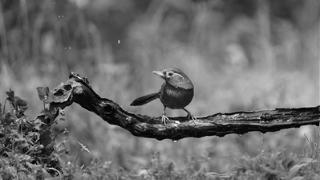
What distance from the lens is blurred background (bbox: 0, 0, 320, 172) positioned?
718cm

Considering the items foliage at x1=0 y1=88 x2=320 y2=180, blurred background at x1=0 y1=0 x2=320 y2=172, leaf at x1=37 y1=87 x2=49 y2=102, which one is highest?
blurred background at x1=0 y1=0 x2=320 y2=172

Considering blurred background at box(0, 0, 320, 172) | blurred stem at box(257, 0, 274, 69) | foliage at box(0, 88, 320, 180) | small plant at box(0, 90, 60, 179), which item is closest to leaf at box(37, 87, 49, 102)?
foliage at box(0, 88, 320, 180)

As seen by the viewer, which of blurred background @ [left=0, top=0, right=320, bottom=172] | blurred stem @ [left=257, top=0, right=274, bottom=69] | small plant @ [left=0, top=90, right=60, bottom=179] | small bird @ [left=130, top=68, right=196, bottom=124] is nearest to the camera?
small bird @ [left=130, top=68, right=196, bottom=124]

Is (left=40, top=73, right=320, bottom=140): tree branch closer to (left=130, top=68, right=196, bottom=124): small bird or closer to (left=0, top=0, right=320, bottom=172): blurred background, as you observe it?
(left=130, top=68, right=196, bottom=124): small bird

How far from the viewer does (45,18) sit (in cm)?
868

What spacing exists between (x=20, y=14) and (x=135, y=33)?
1.49 metres

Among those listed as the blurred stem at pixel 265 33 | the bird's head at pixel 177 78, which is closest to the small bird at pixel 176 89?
the bird's head at pixel 177 78

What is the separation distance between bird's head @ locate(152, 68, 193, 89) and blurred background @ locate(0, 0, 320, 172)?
2420 millimetres

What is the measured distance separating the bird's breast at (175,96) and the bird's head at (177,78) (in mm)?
21

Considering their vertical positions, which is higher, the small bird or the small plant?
the small bird

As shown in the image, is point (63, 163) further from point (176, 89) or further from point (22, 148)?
point (176, 89)

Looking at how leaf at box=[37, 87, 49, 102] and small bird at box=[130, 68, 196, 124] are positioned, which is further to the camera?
leaf at box=[37, 87, 49, 102]

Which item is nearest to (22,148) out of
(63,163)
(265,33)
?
(63,163)

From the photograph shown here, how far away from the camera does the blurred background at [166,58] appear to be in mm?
7176
